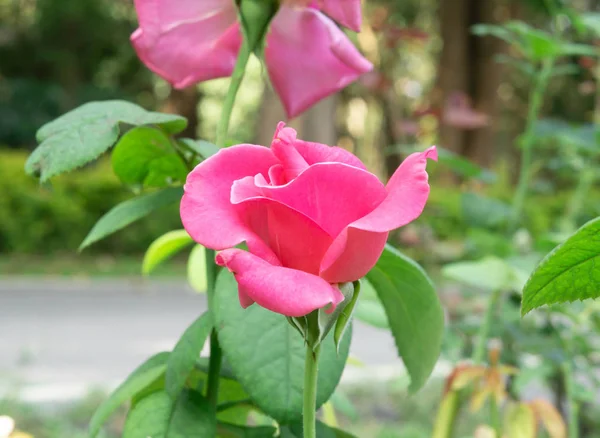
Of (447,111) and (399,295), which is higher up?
(399,295)

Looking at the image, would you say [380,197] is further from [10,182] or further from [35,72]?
[35,72]

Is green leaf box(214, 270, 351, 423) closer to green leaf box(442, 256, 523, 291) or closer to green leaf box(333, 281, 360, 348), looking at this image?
green leaf box(333, 281, 360, 348)

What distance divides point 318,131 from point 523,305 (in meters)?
3.59

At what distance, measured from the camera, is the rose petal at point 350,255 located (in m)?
0.29

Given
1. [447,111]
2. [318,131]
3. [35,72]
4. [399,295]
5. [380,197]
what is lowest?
[35,72]

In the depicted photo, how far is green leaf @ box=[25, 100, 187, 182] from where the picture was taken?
0.39 m

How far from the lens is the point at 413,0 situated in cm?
975

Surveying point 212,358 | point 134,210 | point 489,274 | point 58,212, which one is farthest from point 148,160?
point 58,212

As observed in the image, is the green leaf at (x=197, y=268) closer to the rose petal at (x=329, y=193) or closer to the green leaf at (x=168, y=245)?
the green leaf at (x=168, y=245)

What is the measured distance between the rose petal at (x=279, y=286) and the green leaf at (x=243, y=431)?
0.20m

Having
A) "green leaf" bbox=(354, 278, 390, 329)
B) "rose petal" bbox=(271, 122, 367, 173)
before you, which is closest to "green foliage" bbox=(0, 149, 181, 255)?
"green leaf" bbox=(354, 278, 390, 329)

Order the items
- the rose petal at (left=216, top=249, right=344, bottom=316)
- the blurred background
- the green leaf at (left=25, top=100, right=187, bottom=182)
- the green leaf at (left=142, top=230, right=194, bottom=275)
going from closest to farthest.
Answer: the rose petal at (left=216, top=249, right=344, bottom=316), the green leaf at (left=25, top=100, right=187, bottom=182), the green leaf at (left=142, top=230, right=194, bottom=275), the blurred background

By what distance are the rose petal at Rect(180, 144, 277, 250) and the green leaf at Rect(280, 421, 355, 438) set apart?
174mm

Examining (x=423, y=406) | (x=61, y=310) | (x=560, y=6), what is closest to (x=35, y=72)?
(x=61, y=310)
